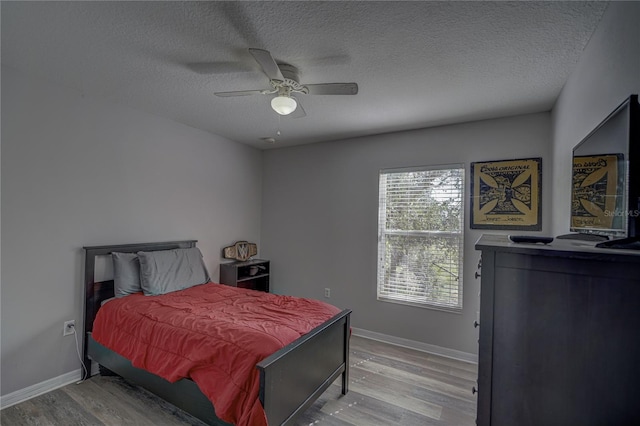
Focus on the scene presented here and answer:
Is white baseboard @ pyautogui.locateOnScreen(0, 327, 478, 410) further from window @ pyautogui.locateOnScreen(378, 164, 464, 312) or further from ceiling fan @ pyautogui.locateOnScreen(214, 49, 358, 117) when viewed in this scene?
ceiling fan @ pyautogui.locateOnScreen(214, 49, 358, 117)

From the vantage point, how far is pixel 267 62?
5.65 ft

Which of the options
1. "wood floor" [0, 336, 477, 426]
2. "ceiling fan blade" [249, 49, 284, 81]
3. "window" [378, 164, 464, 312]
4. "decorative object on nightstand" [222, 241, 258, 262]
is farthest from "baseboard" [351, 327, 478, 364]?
"ceiling fan blade" [249, 49, 284, 81]

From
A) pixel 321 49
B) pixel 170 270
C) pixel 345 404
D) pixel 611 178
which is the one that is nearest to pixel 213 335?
pixel 345 404

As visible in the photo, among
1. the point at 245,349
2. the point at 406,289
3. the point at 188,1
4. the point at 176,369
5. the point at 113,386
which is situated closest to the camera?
the point at 188,1

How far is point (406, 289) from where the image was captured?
3.54 metres

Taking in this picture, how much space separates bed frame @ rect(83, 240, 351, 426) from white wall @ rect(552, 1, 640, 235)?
1.96 metres

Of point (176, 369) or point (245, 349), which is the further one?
point (176, 369)

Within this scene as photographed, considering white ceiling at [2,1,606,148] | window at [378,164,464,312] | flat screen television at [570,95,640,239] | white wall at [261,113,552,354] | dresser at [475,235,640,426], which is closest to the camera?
dresser at [475,235,640,426]

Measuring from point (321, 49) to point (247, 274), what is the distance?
3176mm

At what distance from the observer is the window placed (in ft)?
10.8

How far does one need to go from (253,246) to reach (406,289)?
229cm

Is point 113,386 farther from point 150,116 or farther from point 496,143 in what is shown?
point 496,143

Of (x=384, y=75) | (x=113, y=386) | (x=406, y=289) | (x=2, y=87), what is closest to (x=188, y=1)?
(x=384, y=75)

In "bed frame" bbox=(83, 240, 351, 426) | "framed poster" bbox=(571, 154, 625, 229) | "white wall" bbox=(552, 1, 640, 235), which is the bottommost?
"bed frame" bbox=(83, 240, 351, 426)
